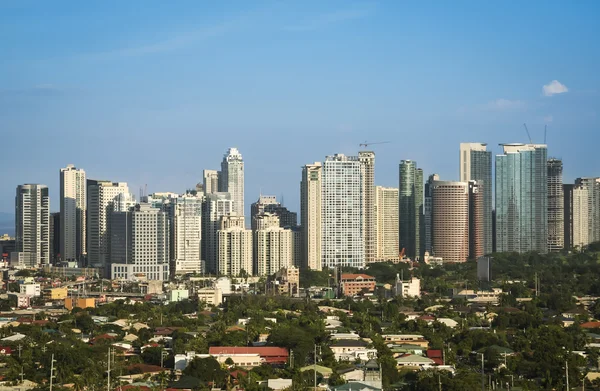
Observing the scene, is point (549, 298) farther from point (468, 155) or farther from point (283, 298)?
point (468, 155)

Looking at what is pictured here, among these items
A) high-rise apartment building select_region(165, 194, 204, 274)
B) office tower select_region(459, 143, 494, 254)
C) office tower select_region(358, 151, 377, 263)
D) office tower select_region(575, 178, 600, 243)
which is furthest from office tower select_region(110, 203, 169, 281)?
office tower select_region(575, 178, 600, 243)

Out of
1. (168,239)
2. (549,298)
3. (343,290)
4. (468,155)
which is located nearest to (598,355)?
(549,298)

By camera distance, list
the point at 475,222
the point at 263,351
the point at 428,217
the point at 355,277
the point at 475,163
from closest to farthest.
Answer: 1. the point at 263,351
2. the point at 355,277
3. the point at 475,222
4. the point at 428,217
5. the point at 475,163

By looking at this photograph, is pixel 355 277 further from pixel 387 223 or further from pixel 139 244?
pixel 387 223

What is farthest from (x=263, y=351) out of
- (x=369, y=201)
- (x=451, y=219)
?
(x=451, y=219)

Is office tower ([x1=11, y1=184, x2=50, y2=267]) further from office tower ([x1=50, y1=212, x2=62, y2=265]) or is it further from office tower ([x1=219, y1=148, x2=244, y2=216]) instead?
office tower ([x1=219, y1=148, x2=244, y2=216])

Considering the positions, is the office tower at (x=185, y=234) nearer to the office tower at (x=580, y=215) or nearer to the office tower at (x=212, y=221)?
the office tower at (x=212, y=221)
